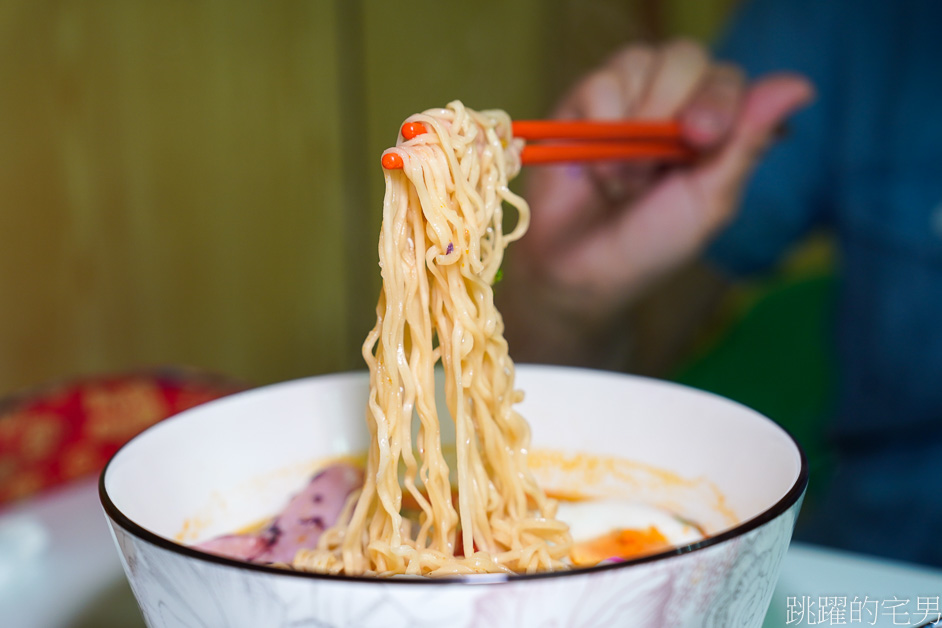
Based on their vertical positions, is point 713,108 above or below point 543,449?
above

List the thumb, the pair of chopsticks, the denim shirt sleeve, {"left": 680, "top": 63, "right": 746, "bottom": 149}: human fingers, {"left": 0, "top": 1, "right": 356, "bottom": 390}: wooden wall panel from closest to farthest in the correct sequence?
1. the pair of chopsticks
2. {"left": 680, "top": 63, "right": 746, "bottom": 149}: human fingers
3. the thumb
4. the denim shirt sleeve
5. {"left": 0, "top": 1, "right": 356, "bottom": 390}: wooden wall panel

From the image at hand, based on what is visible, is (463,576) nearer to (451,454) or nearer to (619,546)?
(619,546)

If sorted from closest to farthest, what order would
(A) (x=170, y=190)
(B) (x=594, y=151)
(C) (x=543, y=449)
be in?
1. (C) (x=543, y=449)
2. (B) (x=594, y=151)
3. (A) (x=170, y=190)

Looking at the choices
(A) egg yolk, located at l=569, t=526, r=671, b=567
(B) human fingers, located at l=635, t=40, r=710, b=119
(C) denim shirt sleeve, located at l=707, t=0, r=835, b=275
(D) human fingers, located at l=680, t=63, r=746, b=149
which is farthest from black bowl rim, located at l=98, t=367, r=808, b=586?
(C) denim shirt sleeve, located at l=707, t=0, r=835, b=275

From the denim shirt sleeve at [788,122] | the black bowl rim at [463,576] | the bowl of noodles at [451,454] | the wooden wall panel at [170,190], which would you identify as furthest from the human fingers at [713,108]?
the wooden wall panel at [170,190]

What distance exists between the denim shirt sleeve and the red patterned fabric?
1.18 metres

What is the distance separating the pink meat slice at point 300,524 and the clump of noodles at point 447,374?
24 mm

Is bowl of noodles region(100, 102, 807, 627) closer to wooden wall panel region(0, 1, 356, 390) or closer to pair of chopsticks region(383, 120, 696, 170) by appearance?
pair of chopsticks region(383, 120, 696, 170)

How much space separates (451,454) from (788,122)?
1.27 m

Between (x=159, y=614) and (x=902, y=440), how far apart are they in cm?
161

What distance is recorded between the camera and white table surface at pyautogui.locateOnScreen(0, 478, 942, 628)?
0.73 m

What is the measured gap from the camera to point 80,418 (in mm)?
1266

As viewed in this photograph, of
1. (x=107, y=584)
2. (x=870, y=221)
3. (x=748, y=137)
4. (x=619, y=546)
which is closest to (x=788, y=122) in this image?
(x=870, y=221)

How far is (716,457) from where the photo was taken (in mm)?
760
